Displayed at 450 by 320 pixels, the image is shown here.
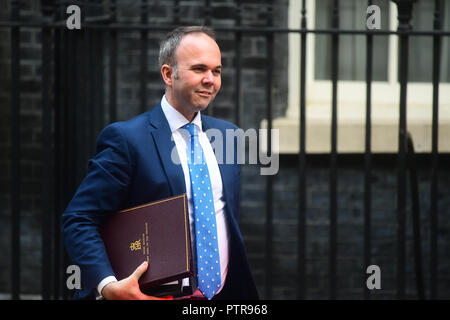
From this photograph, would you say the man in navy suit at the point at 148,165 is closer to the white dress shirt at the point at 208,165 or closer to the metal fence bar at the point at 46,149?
the white dress shirt at the point at 208,165

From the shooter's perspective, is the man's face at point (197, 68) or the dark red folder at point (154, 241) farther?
the man's face at point (197, 68)

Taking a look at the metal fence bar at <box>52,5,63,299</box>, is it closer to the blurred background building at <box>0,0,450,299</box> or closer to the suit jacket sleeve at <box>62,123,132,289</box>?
the blurred background building at <box>0,0,450,299</box>

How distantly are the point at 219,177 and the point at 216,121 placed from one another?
32cm

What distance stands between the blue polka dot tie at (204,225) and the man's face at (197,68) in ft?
0.75

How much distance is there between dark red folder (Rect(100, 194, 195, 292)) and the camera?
2557 mm

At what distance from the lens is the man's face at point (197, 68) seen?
2695 millimetres

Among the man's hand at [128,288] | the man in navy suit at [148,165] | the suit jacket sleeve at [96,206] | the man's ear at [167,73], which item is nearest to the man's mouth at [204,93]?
the man in navy suit at [148,165]

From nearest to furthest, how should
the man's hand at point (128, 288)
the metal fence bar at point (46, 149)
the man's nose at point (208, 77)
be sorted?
the man's hand at point (128, 288), the man's nose at point (208, 77), the metal fence bar at point (46, 149)

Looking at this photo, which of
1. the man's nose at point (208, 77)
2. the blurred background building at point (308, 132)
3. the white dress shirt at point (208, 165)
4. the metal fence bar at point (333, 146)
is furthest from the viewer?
the blurred background building at point (308, 132)

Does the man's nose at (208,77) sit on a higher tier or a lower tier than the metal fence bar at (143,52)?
lower

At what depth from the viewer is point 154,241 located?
261cm

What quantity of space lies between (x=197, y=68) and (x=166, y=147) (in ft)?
1.07

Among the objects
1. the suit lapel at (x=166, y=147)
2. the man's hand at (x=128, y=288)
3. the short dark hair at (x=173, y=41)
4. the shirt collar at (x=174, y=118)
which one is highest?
the short dark hair at (x=173, y=41)

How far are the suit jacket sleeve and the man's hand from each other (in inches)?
2.1
